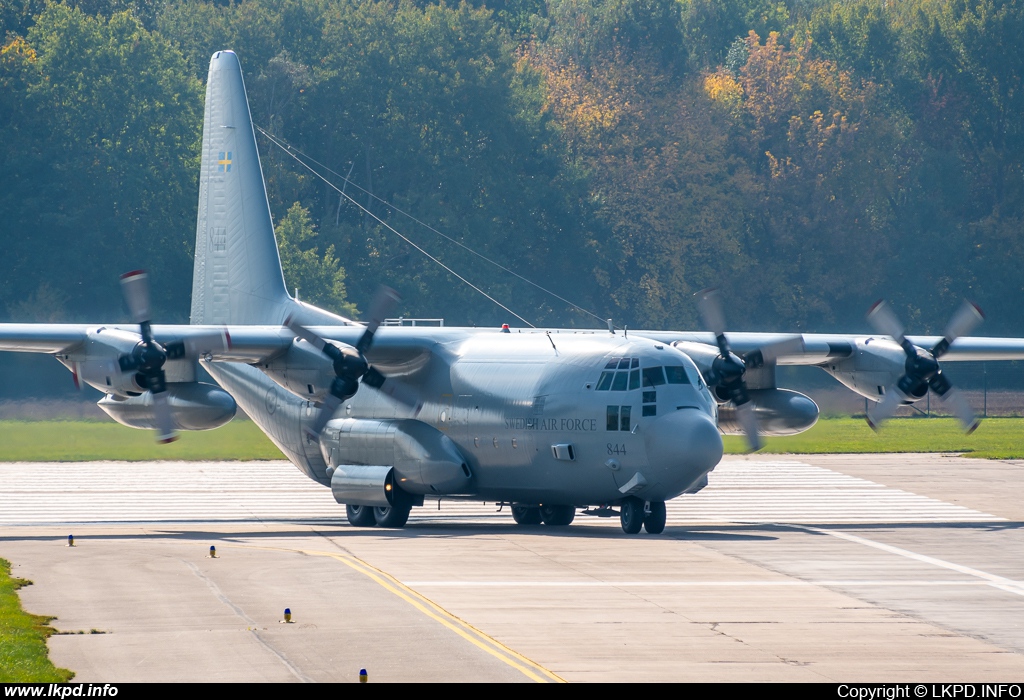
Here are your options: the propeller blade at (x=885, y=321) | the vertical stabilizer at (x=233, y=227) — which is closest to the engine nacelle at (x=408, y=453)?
the vertical stabilizer at (x=233, y=227)

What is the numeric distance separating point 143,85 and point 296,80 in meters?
9.48

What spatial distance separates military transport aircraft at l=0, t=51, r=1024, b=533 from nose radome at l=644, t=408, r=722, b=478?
2 cm

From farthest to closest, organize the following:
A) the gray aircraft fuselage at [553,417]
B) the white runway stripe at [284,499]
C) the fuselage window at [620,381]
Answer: the white runway stripe at [284,499] → the fuselage window at [620,381] → the gray aircraft fuselage at [553,417]

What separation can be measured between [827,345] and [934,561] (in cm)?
832

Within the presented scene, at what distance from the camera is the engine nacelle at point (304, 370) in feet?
89.5

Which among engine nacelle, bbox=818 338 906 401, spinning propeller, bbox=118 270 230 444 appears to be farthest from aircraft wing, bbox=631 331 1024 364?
spinning propeller, bbox=118 270 230 444

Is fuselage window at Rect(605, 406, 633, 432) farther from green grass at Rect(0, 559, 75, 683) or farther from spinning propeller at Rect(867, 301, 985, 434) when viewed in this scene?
green grass at Rect(0, 559, 75, 683)

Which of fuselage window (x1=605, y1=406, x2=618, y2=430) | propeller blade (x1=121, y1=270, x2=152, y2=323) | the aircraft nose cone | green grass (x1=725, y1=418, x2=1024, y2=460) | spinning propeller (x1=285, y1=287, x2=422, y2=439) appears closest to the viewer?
the aircraft nose cone

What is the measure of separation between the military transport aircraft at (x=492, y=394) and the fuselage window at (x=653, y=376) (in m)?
0.03

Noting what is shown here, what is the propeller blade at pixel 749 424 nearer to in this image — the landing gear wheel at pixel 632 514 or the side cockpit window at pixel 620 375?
the landing gear wheel at pixel 632 514

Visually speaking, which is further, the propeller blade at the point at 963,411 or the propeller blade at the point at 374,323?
the propeller blade at the point at 963,411

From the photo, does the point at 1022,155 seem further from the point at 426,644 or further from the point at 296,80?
the point at 426,644

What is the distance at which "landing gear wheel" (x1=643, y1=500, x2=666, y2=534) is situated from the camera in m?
26.0

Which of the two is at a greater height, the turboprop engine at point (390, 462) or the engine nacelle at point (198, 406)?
the engine nacelle at point (198, 406)
